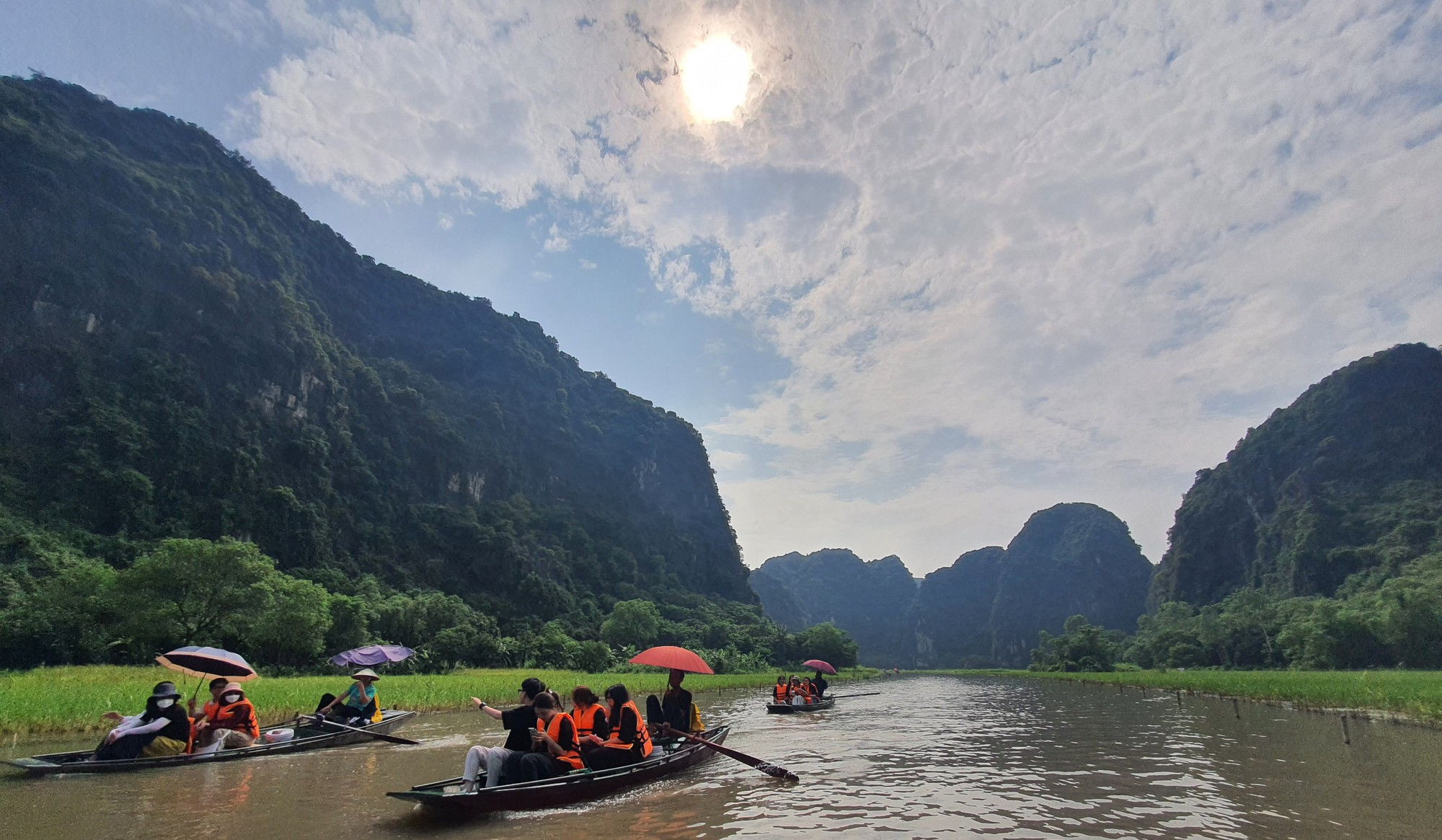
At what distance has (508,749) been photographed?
8.30m

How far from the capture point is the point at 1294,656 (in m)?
43.5

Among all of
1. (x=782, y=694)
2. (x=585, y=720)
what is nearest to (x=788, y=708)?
(x=782, y=694)

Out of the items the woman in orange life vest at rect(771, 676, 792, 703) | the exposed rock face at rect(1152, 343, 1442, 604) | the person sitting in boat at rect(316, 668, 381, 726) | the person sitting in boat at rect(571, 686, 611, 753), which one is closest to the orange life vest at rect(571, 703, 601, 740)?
the person sitting in boat at rect(571, 686, 611, 753)

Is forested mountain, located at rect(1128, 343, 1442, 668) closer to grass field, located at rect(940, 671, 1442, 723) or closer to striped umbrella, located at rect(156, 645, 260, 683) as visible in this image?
grass field, located at rect(940, 671, 1442, 723)

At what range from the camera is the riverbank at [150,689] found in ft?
41.3

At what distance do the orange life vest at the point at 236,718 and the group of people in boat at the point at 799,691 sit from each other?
15051 mm

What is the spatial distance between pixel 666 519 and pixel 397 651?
108335 millimetres

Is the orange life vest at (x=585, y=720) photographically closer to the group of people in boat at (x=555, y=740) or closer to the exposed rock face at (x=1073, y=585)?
the group of people in boat at (x=555, y=740)

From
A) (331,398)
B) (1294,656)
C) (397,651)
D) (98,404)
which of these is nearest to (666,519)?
(331,398)

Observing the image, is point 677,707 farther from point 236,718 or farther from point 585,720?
point 236,718

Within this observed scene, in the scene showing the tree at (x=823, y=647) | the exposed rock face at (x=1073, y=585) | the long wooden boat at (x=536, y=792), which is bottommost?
the tree at (x=823, y=647)

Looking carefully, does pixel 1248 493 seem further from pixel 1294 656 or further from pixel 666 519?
pixel 666 519

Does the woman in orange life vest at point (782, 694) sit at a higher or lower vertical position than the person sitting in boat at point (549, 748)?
lower

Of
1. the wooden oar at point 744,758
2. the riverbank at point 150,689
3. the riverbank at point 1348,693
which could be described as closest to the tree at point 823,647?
the riverbank at point 150,689
